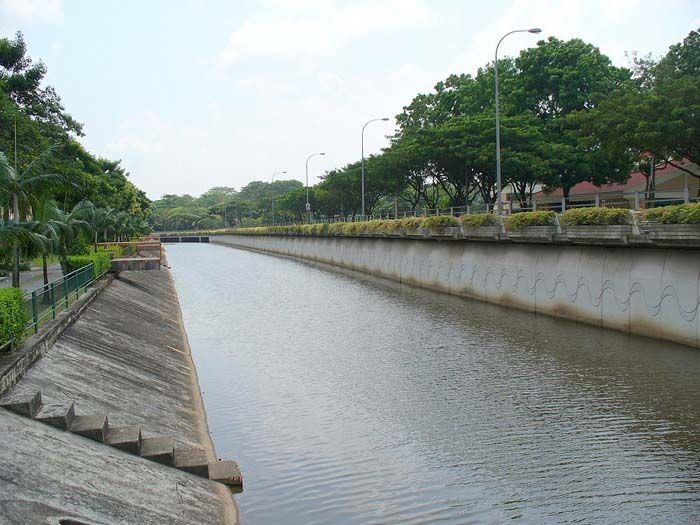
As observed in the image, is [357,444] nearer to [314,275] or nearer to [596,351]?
[596,351]

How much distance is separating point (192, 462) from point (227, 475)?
2.10 feet

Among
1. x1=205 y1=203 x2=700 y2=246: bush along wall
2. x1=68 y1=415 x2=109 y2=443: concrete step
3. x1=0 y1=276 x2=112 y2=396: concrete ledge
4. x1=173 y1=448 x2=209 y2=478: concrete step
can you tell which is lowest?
x1=173 y1=448 x2=209 y2=478: concrete step

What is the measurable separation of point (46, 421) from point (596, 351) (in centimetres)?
1805

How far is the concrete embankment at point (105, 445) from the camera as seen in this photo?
851 cm

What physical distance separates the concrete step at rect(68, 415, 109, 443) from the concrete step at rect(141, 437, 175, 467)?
0.66 meters

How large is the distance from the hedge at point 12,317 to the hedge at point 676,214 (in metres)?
19.0

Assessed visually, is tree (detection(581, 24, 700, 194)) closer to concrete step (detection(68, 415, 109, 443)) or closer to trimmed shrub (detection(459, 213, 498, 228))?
trimmed shrub (detection(459, 213, 498, 228))

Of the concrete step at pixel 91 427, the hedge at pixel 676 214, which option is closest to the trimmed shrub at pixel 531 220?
the hedge at pixel 676 214

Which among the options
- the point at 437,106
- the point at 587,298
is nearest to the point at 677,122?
the point at 587,298

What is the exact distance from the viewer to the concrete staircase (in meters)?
10.7

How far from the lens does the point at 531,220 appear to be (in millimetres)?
32094

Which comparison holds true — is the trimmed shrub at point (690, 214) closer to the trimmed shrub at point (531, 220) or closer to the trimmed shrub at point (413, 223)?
the trimmed shrub at point (531, 220)

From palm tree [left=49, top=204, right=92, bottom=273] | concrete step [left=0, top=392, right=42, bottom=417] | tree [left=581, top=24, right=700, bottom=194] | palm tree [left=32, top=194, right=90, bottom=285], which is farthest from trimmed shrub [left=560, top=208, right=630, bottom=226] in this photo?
concrete step [left=0, top=392, right=42, bottom=417]

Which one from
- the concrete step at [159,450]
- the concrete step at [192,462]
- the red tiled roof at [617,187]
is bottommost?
the concrete step at [192,462]
